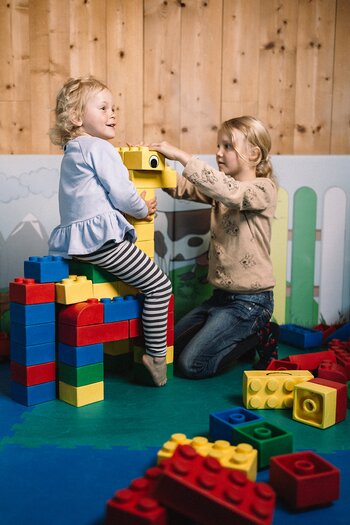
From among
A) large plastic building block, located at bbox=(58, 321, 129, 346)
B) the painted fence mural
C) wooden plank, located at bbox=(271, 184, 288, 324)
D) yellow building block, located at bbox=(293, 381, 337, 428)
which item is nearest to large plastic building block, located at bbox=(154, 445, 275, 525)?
yellow building block, located at bbox=(293, 381, 337, 428)

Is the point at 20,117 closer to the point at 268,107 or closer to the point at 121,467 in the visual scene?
the point at 268,107

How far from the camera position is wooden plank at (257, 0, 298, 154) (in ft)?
7.78

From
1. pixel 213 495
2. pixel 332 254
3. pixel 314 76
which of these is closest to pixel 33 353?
pixel 213 495

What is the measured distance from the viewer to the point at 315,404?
146 centimetres

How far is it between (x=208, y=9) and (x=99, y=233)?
1.19 meters

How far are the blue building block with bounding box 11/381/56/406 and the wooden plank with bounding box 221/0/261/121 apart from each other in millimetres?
1309

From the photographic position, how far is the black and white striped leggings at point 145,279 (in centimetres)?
164

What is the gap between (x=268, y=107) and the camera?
2410 mm

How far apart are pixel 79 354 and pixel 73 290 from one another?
6.9 inches

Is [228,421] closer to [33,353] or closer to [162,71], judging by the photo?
[33,353]

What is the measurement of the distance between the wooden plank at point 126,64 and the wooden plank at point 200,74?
0.18 metres

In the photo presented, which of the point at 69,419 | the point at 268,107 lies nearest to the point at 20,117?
the point at 268,107

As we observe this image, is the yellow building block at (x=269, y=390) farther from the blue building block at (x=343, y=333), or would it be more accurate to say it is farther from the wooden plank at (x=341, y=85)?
the wooden plank at (x=341, y=85)

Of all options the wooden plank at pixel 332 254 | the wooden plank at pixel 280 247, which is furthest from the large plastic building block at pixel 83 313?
the wooden plank at pixel 332 254
